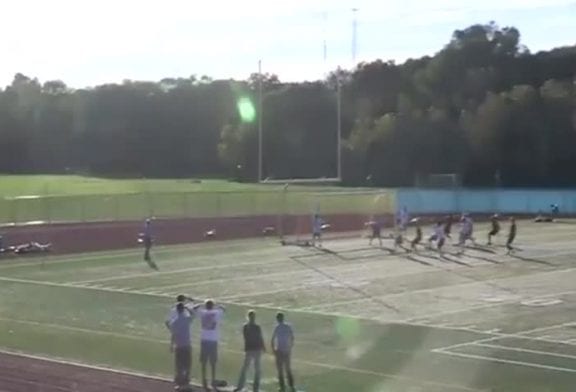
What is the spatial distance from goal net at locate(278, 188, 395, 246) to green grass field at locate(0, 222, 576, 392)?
9.75 metres

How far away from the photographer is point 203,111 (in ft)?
379

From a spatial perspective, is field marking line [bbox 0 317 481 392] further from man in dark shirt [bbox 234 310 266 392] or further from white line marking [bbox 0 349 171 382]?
man in dark shirt [bbox 234 310 266 392]

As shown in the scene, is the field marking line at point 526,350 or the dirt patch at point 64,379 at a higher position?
the field marking line at point 526,350

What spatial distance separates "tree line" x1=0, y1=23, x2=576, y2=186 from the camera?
68812mm

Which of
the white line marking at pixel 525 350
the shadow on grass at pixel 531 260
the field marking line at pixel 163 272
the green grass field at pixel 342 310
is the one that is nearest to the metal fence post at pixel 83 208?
the green grass field at pixel 342 310

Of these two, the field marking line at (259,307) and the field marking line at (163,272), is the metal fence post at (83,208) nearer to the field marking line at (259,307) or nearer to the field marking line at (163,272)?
the field marking line at (163,272)

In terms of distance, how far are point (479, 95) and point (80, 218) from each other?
39179mm

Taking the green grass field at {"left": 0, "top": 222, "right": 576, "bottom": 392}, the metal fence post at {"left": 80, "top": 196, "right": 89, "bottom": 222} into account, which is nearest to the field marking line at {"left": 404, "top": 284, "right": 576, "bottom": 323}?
the green grass field at {"left": 0, "top": 222, "right": 576, "bottom": 392}

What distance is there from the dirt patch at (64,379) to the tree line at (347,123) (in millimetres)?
32384

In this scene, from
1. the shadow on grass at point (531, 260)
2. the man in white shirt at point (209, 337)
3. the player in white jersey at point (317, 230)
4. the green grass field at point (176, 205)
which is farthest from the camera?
the green grass field at point (176, 205)

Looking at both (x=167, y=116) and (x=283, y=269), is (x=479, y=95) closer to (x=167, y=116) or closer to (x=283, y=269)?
(x=167, y=116)

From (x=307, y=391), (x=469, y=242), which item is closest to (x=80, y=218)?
(x=469, y=242)

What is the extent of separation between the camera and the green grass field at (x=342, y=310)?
22453 mm

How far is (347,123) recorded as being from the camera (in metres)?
87.2
